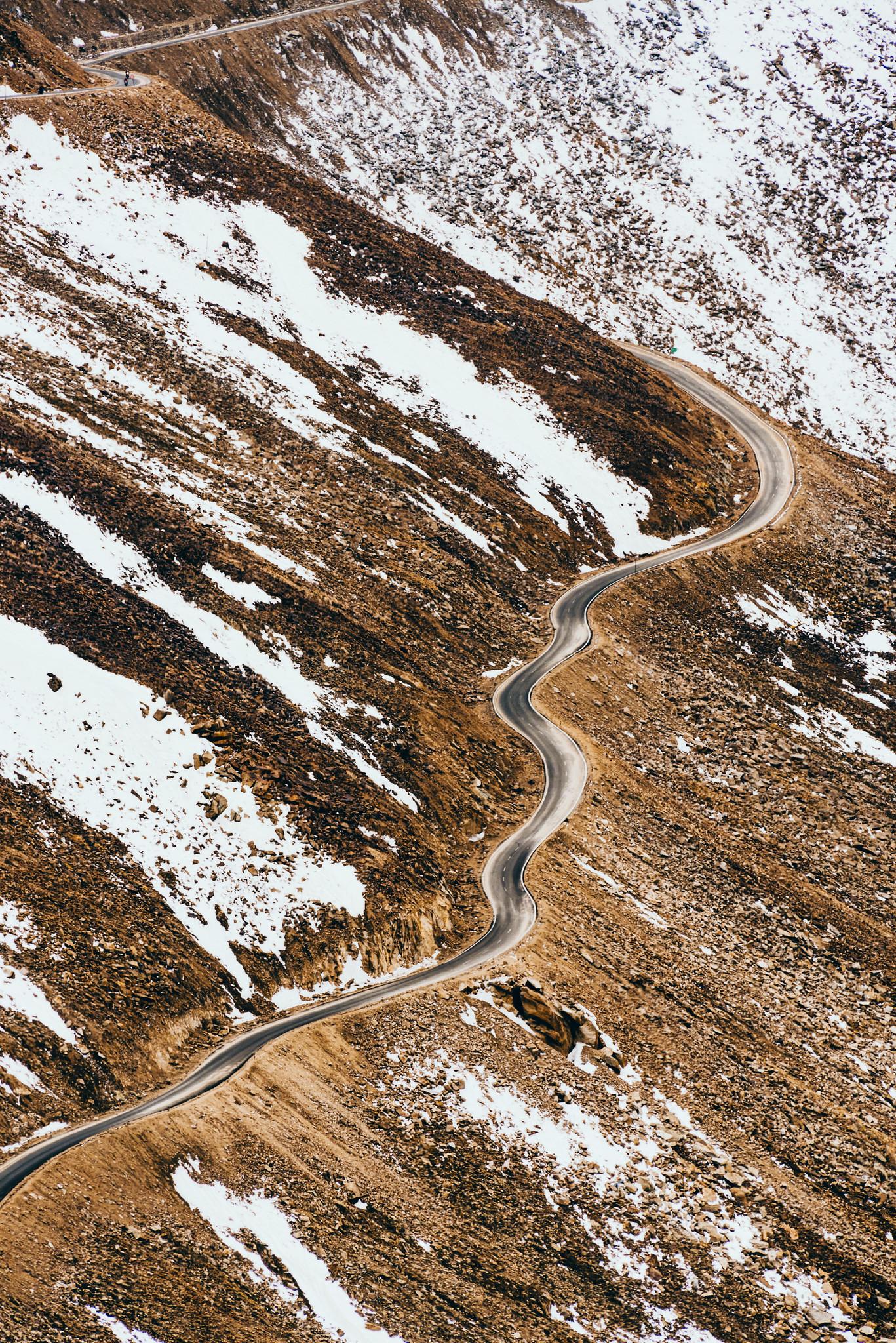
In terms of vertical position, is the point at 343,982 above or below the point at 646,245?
below

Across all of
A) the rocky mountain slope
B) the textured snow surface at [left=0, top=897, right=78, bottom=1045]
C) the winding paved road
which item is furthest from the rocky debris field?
the textured snow surface at [left=0, top=897, right=78, bottom=1045]

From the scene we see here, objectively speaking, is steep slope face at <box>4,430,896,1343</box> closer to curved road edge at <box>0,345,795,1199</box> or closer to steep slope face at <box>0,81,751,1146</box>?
Result: curved road edge at <box>0,345,795,1199</box>

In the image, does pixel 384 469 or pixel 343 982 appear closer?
pixel 343 982

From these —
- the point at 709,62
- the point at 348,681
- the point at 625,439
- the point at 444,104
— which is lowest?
the point at 348,681

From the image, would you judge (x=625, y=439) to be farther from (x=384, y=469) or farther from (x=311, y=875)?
(x=311, y=875)

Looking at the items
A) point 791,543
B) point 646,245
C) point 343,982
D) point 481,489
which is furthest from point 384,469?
point 646,245

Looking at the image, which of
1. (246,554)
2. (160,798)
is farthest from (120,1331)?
(246,554)
